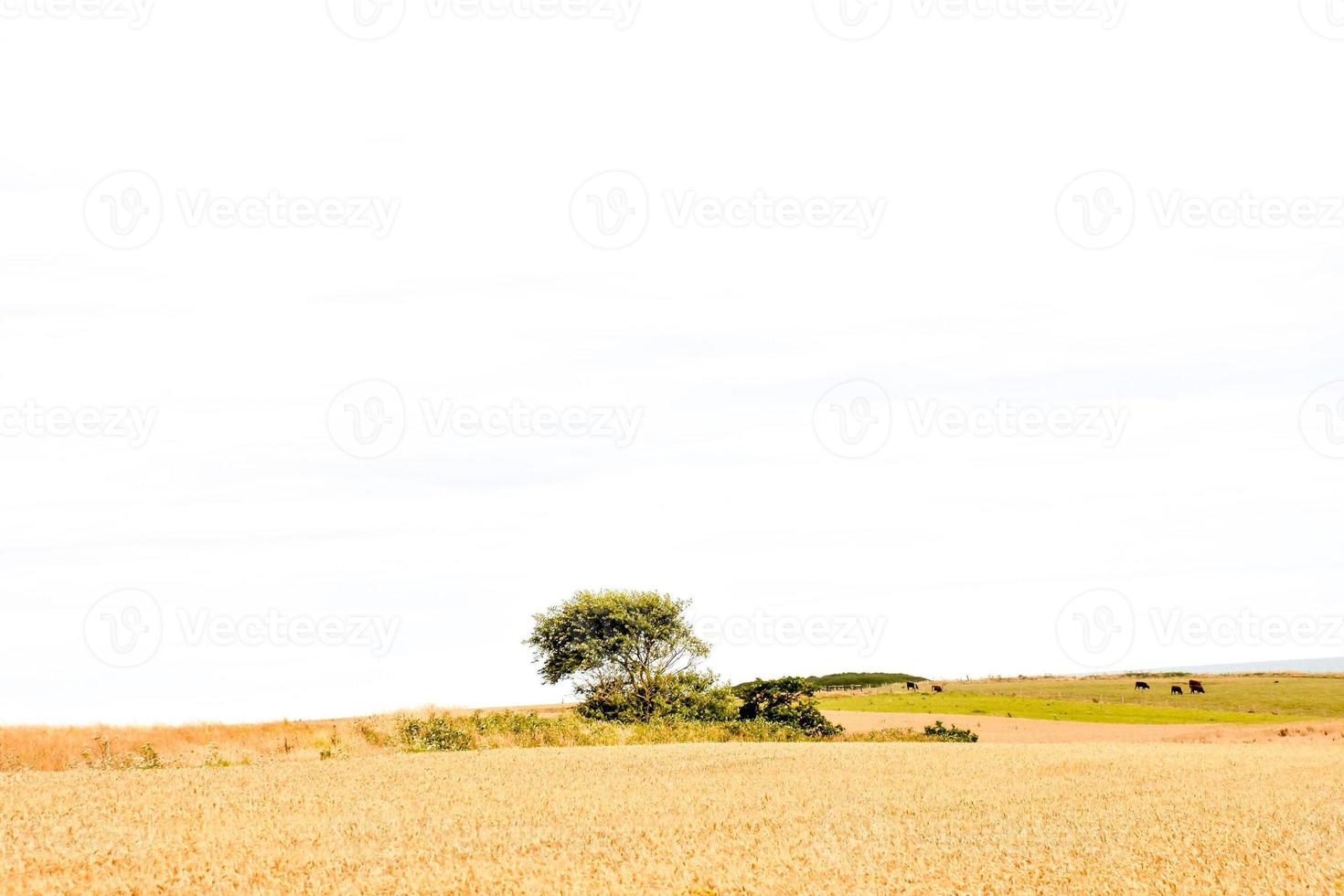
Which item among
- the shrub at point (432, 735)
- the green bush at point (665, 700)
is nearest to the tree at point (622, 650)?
the green bush at point (665, 700)

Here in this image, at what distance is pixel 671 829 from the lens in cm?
1630

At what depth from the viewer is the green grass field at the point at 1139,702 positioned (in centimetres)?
7912

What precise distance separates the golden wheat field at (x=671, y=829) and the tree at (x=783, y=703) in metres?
25.4

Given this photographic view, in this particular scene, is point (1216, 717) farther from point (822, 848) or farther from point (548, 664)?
point (822, 848)

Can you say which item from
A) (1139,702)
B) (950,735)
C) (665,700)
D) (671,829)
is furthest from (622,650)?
(1139,702)

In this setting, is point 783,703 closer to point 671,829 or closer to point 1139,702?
point 671,829

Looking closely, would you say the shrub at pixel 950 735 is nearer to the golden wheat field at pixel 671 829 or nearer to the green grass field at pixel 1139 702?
the golden wheat field at pixel 671 829

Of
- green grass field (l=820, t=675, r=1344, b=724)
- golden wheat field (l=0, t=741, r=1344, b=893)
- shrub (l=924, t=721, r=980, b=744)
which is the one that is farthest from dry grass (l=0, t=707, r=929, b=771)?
green grass field (l=820, t=675, r=1344, b=724)

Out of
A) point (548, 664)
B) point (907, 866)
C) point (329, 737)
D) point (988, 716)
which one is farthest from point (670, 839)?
point (988, 716)

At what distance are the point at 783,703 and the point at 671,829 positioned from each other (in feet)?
126

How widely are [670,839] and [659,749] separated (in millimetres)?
18426

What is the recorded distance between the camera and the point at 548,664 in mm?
59594

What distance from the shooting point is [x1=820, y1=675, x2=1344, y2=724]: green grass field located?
7912 centimetres

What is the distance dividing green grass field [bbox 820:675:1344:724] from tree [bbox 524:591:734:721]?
2512cm
